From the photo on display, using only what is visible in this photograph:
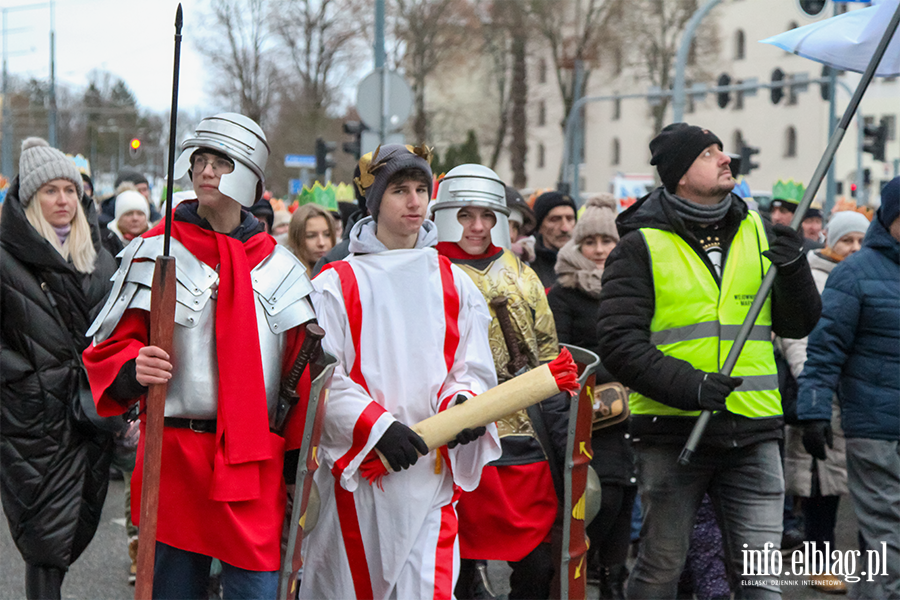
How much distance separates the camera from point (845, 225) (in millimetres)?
6840

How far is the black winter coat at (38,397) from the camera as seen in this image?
15.3 feet

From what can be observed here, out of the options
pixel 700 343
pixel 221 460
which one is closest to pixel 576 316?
pixel 700 343

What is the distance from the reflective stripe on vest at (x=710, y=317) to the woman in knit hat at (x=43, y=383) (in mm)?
2267

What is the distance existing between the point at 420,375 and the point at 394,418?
0.66ft

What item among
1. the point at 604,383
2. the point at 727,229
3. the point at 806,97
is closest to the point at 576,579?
the point at 727,229

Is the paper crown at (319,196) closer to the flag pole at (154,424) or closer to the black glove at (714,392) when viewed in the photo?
the black glove at (714,392)

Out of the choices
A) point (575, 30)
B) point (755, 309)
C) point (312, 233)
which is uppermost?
point (575, 30)

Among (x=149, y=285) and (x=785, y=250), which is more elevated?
(x=785, y=250)

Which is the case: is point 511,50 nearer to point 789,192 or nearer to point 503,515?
point 789,192

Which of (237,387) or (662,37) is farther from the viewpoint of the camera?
(662,37)

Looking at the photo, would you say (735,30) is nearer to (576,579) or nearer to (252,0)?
(252,0)

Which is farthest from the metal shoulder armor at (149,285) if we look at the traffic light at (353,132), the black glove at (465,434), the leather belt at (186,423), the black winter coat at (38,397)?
the traffic light at (353,132)

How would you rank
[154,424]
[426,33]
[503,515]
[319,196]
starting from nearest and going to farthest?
[154,424]
[503,515]
[319,196]
[426,33]

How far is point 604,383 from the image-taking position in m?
5.62
